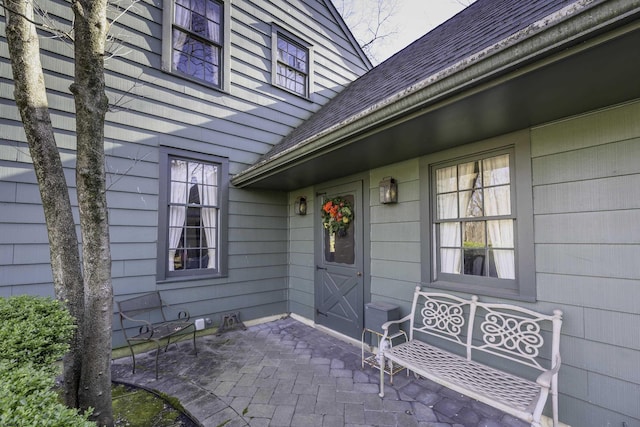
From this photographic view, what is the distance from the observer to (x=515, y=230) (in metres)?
2.39

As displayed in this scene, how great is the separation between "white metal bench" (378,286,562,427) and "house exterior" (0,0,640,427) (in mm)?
141

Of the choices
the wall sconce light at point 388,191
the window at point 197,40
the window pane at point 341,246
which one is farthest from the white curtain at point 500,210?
the window at point 197,40

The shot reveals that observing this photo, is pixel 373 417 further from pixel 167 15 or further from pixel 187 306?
pixel 167 15

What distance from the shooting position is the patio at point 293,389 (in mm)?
2209

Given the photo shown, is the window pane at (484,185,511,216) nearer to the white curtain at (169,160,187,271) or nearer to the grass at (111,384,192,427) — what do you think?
the grass at (111,384,192,427)

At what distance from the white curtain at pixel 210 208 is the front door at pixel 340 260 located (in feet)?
4.87

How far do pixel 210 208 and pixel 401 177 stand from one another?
2650 millimetres

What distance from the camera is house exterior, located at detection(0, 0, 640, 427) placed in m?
1.83

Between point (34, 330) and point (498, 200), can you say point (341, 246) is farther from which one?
point (34, 330)

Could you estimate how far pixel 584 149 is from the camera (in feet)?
6.72

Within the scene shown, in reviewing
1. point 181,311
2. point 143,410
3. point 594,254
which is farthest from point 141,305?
point 594,254

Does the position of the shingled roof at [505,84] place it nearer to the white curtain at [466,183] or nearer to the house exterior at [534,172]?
the house exterior at [534,172]

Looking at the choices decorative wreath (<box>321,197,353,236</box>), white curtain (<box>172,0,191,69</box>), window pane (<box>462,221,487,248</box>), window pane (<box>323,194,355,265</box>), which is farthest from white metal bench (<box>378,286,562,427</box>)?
white curtain (<box>172,0,191,69</box>)

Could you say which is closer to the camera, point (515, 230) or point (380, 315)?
point (515, 230)
